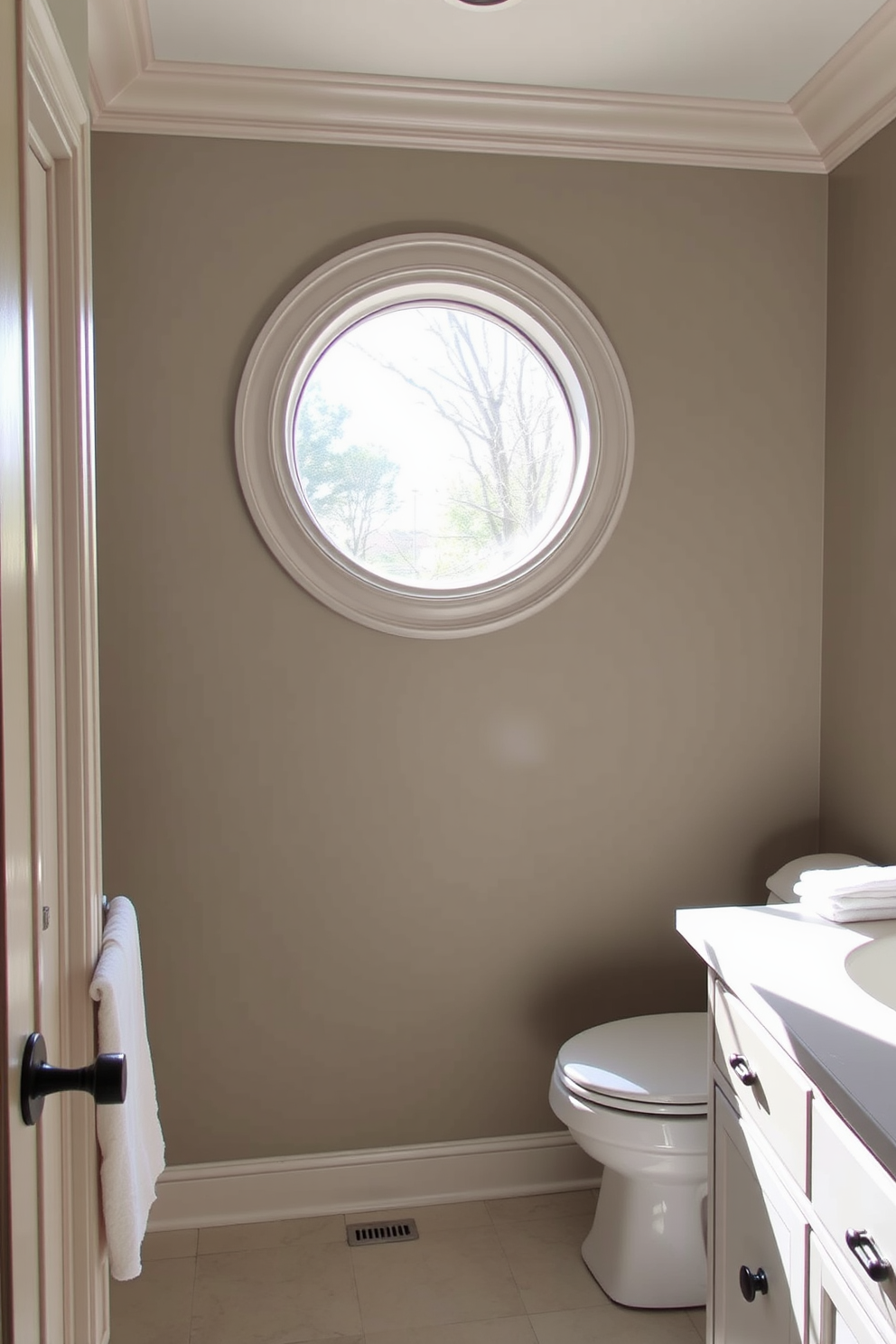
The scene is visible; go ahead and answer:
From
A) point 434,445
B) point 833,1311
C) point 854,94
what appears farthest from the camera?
point 434,445

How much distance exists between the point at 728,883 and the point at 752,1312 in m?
1.10

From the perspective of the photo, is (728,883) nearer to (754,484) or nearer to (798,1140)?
(754,484)

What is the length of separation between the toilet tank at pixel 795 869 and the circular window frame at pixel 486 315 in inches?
31.0

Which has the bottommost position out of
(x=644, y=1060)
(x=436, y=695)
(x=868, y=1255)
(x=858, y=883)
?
(x=644, y=1060)

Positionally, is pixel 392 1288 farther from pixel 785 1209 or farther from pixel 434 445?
pixel 434 445

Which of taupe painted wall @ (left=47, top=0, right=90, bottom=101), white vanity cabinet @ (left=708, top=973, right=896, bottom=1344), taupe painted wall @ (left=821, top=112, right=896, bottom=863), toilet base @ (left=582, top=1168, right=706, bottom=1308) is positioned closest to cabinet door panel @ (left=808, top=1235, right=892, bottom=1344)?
white vanity cabinet @ (left=708, top=973, right=896, bottom=1344)

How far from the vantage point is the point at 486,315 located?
2.49m

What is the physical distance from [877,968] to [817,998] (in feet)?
0.83

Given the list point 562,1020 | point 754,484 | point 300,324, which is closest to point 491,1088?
point 562,1020

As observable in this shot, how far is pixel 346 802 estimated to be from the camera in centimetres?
243

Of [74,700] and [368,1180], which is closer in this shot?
[74,700]

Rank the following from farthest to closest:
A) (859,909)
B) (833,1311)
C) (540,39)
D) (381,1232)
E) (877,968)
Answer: (381,1232) < (540,39) < (859,909) < (877,968) < (833,1311)

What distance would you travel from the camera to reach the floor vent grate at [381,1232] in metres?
2.35

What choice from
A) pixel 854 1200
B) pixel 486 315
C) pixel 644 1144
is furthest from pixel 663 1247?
pixel 486 315
